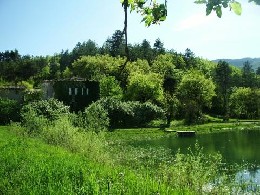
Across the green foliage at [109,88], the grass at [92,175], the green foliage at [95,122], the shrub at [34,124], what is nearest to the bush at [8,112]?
the green foliage at [95,122]

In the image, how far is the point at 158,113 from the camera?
6331 centimetres

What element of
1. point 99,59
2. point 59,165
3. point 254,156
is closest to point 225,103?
point 99,59

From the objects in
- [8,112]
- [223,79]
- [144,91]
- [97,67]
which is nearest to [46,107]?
[8,112]

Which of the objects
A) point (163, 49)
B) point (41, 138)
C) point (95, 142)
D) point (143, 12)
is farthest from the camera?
point (163, 49)

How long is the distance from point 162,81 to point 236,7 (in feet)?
272

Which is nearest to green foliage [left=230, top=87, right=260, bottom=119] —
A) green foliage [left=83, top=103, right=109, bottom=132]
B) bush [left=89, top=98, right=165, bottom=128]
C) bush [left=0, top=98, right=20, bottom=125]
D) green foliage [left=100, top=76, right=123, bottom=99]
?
green foliage [left=100, top=76, right=123, bottom=99]

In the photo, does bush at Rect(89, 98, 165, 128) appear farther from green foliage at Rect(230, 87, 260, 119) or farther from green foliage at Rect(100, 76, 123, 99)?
green foliage at Rect(230, 87, 260, 119)

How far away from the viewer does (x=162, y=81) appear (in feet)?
283

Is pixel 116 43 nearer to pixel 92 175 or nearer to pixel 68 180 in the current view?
pixel 68 180

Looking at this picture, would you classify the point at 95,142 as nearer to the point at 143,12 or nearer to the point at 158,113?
the point at 143,12

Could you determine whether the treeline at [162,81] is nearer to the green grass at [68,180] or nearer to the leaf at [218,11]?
the green grass at [68,180]

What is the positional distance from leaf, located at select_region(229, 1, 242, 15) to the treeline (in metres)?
49.5

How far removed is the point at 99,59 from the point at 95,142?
87469 mm

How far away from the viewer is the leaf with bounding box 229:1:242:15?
11.5ft
